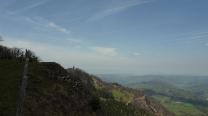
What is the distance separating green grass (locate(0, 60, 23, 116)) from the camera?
36.4 m

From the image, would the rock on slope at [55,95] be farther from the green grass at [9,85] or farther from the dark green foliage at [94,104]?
the green grass at [9,85]

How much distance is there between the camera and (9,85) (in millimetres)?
44969

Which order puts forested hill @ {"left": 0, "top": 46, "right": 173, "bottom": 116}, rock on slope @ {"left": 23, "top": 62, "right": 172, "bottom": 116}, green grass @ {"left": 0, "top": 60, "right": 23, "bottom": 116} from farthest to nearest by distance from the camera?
rock on slope @ {"left": 23, "top": 62, "right": 172, "bottom": 116}
forested hill @ {"left": 0, "top": 46, "right": 173, "bottom": 116}
green grass @ {"left": 0, "top": 60, "right": 23, "bottom": 116}

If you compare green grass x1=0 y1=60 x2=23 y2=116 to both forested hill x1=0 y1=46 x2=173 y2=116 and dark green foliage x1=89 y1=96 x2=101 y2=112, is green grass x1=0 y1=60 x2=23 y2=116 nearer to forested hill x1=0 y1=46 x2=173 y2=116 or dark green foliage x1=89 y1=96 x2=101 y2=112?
forested hill x1=0 y1=46 x2=173 y2=116

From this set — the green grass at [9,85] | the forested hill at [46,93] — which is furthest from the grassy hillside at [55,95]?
the green grass at [9,85]

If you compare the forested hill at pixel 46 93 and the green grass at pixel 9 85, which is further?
the forested hill at pixel 46 93

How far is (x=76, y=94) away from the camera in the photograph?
52469 mm

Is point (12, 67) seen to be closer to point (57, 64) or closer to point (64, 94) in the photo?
point (57, 64)

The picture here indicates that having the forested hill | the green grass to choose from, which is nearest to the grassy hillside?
the forested hill

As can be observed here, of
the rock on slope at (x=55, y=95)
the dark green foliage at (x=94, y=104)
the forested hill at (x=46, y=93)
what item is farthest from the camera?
the dark green foliage at (x=94, y=104)

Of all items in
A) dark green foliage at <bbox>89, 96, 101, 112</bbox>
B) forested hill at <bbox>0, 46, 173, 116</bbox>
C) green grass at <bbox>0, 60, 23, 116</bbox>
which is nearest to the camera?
green grass at <bbox>0, 60, 23, 116</bbox>

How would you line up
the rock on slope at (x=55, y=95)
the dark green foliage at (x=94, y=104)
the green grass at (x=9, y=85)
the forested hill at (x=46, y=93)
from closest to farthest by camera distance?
the green grass at (x=9, y=85) < the forested hill at (x=46, y=93) < the rock on slope at (x=55, y=95) < the dark green foliage at (x=94, y=104)

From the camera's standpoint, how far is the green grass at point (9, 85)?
36375mm

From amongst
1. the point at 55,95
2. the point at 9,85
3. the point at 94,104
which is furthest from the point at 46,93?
the point at 94,104
